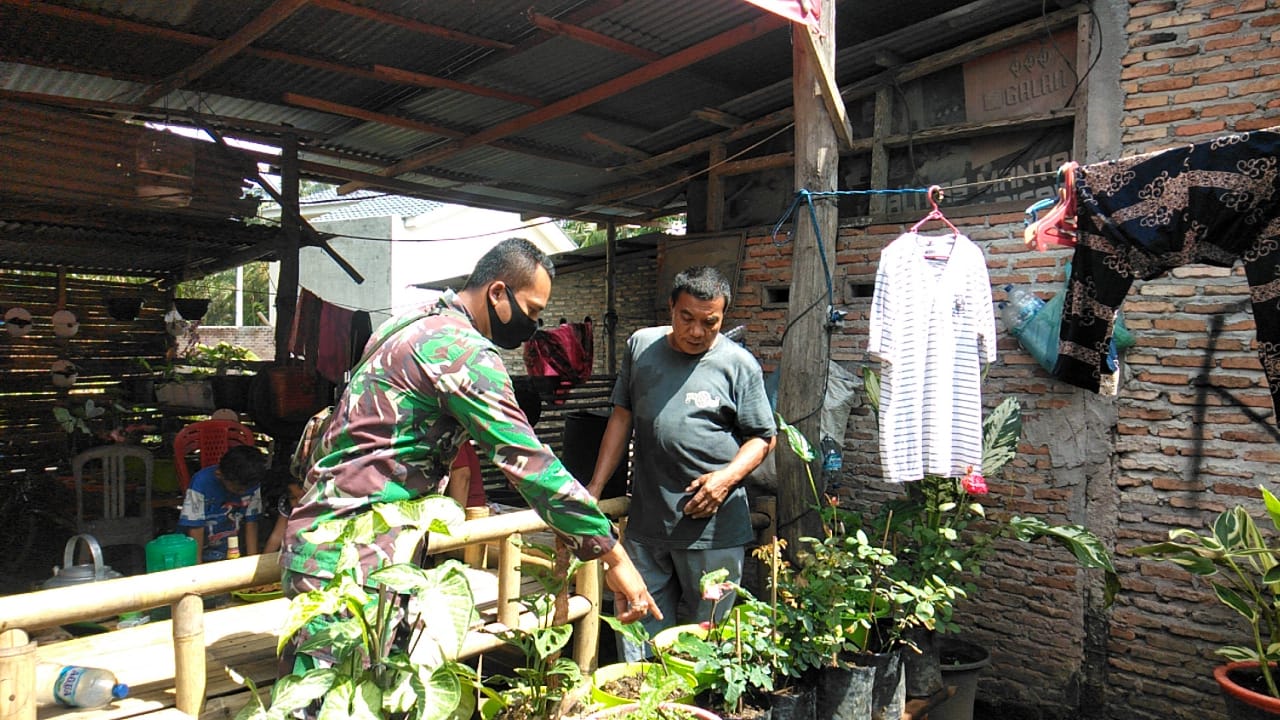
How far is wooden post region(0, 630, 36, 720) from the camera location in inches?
78.9

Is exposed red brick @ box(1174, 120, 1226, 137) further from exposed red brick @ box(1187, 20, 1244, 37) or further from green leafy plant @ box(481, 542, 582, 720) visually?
green leafy plant @ box(481, 542, 582, 720)

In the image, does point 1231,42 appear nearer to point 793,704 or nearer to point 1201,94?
point 1201,94

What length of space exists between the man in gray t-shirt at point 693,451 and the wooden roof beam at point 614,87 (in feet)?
6.66

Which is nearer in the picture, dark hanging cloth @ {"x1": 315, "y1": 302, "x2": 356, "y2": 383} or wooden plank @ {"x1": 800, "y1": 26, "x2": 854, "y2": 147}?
wooden plank @ {"x1": 800, "y1": 26, "x2": 854, "y2": 147}

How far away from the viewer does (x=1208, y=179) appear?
11.2 ft

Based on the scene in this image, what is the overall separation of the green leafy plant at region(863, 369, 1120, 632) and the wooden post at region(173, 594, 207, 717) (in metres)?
2.57

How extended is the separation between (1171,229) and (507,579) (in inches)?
120

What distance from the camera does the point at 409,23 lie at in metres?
4.90

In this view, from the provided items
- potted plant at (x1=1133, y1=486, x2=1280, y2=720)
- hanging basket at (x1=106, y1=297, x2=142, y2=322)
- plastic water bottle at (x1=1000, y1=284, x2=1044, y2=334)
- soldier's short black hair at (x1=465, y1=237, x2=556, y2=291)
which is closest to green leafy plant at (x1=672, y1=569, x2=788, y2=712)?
soldier's short black hair at (x1=465, y1=237, x2=556, y2=291)

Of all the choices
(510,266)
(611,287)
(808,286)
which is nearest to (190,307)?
(611,287)

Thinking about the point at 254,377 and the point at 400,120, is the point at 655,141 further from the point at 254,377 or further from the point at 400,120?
the point at 254,377

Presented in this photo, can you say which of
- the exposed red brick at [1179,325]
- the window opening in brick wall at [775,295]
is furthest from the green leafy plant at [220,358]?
the exposed red brick at [1179,325]

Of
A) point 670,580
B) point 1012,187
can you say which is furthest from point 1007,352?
point 670,580

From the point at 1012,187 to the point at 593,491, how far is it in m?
3.52
